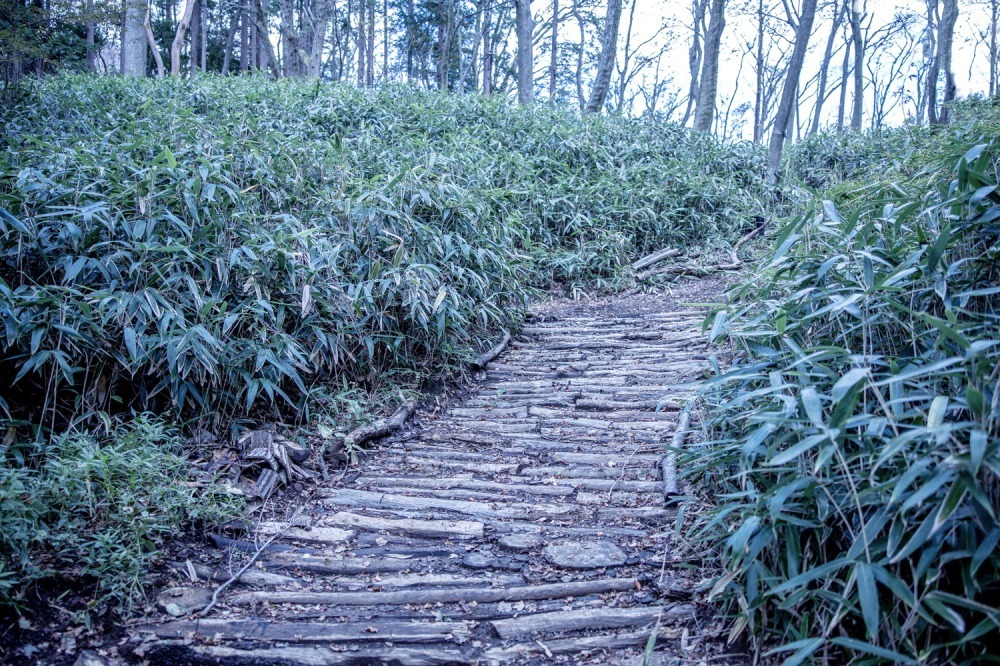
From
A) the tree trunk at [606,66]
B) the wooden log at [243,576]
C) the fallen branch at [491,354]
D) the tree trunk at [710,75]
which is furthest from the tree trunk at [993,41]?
the wooden log at [243,576]

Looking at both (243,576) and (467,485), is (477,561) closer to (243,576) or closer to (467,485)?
(467,485)

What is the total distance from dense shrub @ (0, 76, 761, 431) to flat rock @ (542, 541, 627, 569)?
5.62 feet

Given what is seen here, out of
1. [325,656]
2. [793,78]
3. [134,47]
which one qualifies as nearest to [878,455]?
[325,656]

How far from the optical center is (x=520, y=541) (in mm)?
2801

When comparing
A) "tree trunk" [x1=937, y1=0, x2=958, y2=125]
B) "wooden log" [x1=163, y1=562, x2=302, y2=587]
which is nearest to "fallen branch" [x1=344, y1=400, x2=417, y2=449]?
"wooden log" [x1=163, y1=562, x2=302, y2=587]

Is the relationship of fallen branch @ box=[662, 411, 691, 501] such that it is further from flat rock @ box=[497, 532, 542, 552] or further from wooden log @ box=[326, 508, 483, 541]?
wooden log @ box=[326, 508, 483, 541]

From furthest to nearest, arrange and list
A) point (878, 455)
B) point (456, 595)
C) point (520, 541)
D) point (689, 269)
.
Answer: point (689, 269) < point (520, 541) < point (456, 595) < point (878, 455)

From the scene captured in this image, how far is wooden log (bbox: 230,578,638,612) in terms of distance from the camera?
245cm

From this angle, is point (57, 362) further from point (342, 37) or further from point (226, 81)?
point (342, 37)

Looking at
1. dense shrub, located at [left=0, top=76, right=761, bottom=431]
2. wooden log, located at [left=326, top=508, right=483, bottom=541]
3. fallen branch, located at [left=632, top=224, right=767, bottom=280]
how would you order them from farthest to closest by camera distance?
1. fallen branch, located at [left=632, top=224, right=767, bottom=280]
2. dense shrub, located at [left=0, top=76, right=761, bottom=431]
3. wooden log, located at [left=326, top=508, right=483, bottom=541]

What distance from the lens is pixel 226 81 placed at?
9086mm

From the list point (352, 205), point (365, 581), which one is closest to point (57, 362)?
point (365, 581)

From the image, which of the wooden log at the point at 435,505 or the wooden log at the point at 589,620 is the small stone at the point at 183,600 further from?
the wooden log at the point at 589,620

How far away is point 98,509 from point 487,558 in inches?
64.4
